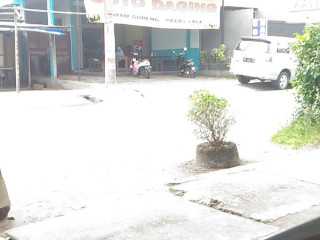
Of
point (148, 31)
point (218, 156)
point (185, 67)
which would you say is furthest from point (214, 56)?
point (218, 156)

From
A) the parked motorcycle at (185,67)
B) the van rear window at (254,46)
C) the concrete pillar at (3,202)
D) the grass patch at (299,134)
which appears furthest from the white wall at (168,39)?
the concrete pillar at (3,202)

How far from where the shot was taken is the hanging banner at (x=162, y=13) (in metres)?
16.6

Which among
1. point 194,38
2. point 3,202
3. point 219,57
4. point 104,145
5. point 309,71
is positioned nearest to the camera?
point 3,202

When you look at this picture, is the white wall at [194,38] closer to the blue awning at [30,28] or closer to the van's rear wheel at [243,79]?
the van's rear wheel at [243,79]

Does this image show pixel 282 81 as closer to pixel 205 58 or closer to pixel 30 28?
pixel 205 58

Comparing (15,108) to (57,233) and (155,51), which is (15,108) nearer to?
(57,233)

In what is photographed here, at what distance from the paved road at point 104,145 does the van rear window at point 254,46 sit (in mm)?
2022

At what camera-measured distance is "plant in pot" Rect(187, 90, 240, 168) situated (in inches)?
227

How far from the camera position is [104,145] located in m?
7.42

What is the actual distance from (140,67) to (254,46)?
5540 millimetres

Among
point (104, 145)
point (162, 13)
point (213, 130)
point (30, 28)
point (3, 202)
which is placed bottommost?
point (104, 145)

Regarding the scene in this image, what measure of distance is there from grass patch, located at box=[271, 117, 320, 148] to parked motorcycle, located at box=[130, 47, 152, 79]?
39.8 feet

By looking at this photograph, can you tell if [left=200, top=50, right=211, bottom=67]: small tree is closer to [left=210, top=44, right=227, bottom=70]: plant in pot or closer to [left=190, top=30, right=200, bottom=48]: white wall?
[left=210, top=44, right=227, bottom=70]: plant in pot

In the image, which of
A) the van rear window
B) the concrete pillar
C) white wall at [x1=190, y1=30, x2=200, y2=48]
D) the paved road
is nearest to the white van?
the van rear window
